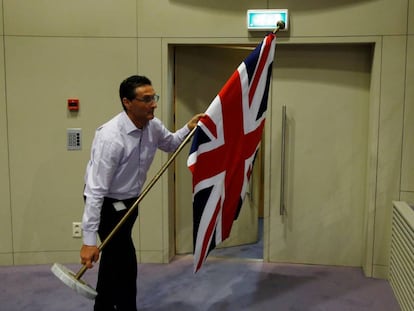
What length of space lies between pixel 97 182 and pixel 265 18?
5.79 feet

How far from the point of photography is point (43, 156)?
3.81 metres

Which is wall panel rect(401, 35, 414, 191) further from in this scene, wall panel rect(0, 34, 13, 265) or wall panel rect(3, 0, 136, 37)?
wall panel rect(0, 34, 13, 265)

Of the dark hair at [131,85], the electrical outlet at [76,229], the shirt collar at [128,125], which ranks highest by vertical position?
the dark hair at [131,85]

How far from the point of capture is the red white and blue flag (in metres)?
2.58

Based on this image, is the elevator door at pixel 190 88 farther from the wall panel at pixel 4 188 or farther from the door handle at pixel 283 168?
the wall panel at pixel 4 188

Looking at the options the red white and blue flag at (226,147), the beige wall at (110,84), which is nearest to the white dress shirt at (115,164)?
the red white and blue flag at (226,147)

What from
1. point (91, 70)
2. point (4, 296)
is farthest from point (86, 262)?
point (91, 70)

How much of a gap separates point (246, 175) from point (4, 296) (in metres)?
1.80

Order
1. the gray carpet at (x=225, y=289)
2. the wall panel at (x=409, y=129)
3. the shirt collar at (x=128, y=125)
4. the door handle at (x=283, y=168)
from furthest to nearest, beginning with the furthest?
1. the door handle at (x=283, y=168)
2. the wall panel at (x=409, y=129)
3. the gray carpet at (x=225, y=289)
4. the shirt collar at (x=128, y=125)

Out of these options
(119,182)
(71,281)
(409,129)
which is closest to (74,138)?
(119,182)

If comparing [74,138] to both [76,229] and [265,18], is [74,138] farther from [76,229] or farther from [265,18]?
[265,18]

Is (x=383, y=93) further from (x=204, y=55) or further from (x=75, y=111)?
(x=75, y=111)

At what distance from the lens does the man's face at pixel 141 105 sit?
2.62 meters

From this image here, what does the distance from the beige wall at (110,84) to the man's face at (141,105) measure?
1103 millimetres
